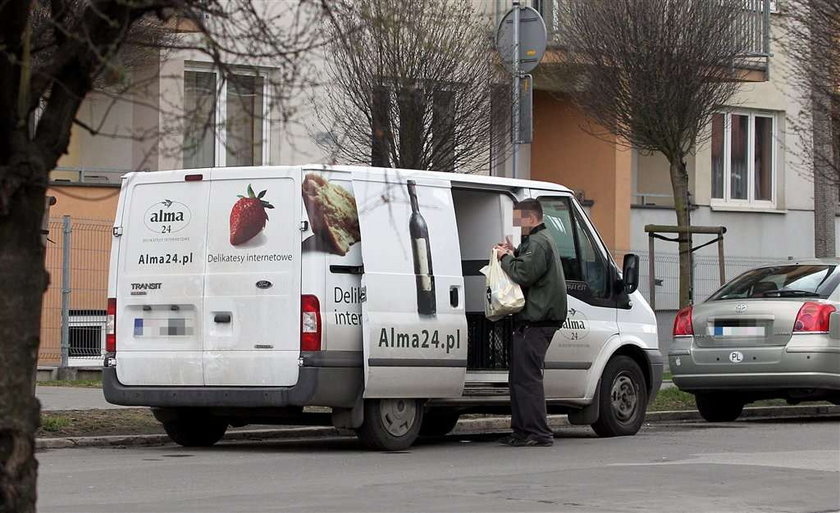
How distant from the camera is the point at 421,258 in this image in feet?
39.8

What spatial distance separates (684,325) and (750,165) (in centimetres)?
1427

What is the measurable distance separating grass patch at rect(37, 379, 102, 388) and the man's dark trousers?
789 cm

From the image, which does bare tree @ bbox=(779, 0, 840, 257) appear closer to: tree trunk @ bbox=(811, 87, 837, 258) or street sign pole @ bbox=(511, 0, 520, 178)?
tree trunk @ bbox=(811, 87, 837, 258)

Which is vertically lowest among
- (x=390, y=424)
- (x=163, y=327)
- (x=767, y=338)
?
(x=390, y=424)

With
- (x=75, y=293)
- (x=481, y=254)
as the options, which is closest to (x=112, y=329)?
(x=481, y=254)

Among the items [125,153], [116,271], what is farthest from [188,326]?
[125,153]

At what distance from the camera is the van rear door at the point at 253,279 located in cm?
1148

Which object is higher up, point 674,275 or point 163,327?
point 674,275

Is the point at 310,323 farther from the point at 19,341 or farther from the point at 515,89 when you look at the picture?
the point at 515,89

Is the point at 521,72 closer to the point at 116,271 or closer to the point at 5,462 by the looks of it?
the point at 116,271

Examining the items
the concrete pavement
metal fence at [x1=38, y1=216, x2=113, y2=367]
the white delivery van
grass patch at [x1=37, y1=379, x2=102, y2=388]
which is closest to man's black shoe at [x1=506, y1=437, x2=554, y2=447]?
the white delivery van

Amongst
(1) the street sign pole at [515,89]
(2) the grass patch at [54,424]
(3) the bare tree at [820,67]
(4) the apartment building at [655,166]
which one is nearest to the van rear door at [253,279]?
(2) the grass patch at [54,424]

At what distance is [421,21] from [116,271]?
257 inches

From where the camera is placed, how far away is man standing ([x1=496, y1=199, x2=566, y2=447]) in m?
12.5
